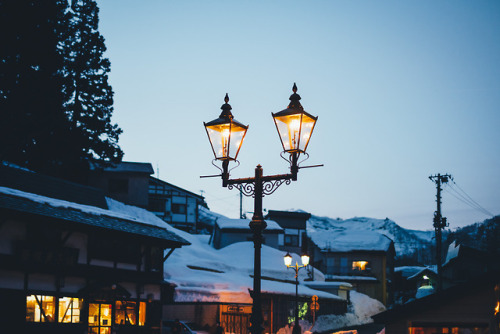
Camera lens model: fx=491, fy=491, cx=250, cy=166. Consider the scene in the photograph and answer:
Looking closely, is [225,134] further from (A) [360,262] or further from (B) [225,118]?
(A) [360,262]

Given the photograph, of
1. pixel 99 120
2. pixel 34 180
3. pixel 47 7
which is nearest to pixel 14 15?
pixel 47 7

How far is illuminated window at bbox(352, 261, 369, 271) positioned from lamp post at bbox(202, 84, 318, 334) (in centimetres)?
5929

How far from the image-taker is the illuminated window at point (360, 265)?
65000 millimetres

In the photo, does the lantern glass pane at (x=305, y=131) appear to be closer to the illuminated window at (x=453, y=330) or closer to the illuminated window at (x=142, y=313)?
the illuminated window at (x=453, y=330)

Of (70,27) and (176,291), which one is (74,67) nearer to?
(70,27)

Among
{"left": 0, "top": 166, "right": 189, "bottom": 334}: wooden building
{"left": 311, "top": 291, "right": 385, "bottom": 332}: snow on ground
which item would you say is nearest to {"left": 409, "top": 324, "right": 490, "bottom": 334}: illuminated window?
{"left": 0, "top": 166, "right": 189, "bottom": 334}: wooden building

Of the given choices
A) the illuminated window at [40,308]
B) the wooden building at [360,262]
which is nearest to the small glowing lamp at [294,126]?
the illuminated window at [40,308]

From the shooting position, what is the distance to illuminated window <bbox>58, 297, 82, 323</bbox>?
2216 centimetres

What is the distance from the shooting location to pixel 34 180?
93.5 feet

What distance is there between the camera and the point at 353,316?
4884 centimetres

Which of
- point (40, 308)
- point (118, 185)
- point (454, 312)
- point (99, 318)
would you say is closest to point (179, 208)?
point (118, 185)

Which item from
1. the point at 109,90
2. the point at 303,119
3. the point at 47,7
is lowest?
the point at 303,119

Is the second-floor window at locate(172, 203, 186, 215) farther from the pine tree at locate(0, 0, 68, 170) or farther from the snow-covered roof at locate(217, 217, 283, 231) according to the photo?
the pine tree at locate(0, 0, 68, 170)

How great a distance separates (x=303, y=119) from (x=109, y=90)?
125 ft
